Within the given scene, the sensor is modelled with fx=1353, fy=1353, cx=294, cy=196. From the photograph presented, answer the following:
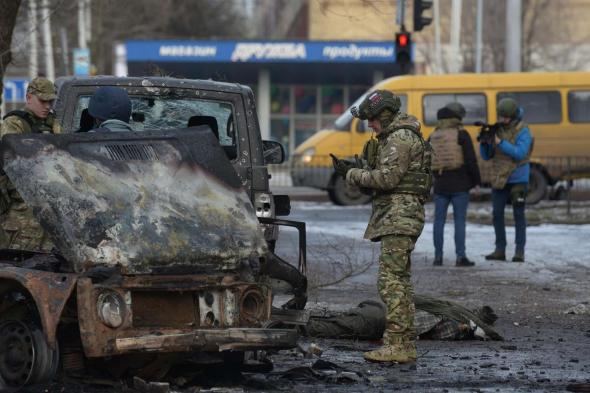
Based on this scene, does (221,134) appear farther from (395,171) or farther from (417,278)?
(417,278)

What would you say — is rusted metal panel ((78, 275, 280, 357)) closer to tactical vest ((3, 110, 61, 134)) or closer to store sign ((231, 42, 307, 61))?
tactical vest ((3, 110, 61, 134))

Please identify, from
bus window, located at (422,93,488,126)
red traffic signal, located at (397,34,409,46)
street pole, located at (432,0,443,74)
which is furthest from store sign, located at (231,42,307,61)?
red traffic signal, located at (397,34,409,46)

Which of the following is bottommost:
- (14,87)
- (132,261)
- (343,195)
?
(343,195)

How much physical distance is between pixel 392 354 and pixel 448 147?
6.27 metres

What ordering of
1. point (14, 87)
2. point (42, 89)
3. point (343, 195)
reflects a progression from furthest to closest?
point (14, 87) → point (343, 195) → point (42, 89)

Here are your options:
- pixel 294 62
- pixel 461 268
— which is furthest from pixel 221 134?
pixel 294 62

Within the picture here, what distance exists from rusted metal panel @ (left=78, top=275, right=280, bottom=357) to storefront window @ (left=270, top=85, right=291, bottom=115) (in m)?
40.8

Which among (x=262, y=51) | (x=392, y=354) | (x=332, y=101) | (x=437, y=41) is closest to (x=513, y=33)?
(x=262, y=51)

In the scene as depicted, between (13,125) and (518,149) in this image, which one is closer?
(13,125)

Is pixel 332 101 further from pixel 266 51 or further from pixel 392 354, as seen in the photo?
pixel 392 354

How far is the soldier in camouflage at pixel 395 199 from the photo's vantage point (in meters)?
8.35

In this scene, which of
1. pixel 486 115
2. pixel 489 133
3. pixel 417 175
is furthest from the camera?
pixel 486 115

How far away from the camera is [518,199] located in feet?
47.0

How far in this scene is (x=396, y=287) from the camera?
27.5ft
